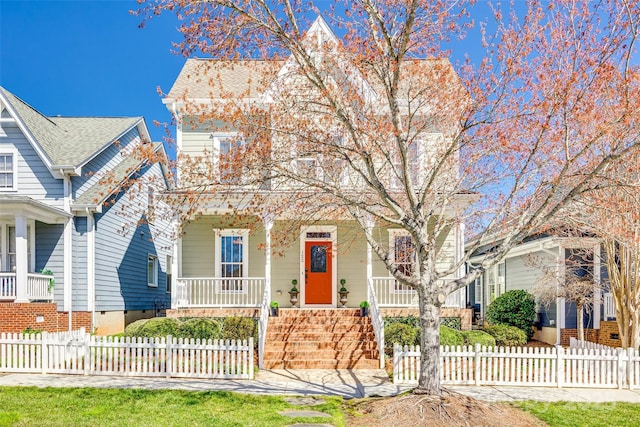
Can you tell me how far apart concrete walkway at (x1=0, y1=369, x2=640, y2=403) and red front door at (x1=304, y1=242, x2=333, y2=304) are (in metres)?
5.81

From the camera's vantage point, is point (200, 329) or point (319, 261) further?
point (319, 261)

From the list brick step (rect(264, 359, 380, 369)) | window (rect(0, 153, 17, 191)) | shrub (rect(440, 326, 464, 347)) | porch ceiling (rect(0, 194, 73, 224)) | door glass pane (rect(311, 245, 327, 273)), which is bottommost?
brick step (rect(264, 359, 380, 369))

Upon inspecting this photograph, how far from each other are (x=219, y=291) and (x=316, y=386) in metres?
6.29

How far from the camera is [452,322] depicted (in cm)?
1502

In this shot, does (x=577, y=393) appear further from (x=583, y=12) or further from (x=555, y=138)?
(x=583, y=12)

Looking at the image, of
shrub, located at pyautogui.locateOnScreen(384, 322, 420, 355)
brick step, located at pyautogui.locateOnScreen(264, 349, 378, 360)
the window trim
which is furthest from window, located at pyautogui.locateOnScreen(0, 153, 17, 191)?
shrub, located at pyautogui.locateOnScreen(384, 322, 420, 355)

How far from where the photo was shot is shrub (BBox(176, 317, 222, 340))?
13320mm

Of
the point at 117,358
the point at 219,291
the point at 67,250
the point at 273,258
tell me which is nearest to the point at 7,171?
the point at 67,250

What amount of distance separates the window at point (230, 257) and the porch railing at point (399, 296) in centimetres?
417

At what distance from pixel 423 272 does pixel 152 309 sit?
1621 cm

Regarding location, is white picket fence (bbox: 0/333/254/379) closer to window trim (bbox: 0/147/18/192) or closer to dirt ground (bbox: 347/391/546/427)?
dirt ground (bbox: 347/391/546/427)

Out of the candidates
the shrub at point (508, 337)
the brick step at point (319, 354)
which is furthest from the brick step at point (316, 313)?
the shrub at point (508, 337)

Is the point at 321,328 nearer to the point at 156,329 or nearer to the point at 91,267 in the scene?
the point at 156,329

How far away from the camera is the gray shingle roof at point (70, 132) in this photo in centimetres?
1673
